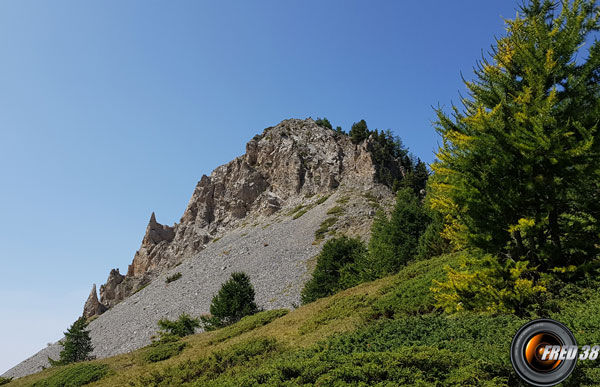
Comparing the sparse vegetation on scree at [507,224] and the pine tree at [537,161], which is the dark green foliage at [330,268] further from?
the pine tree at [537,161]

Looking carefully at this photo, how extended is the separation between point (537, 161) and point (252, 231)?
76070mm

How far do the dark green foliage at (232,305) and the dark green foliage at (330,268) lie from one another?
20.8 ft

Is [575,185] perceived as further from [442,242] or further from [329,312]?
[442,242]

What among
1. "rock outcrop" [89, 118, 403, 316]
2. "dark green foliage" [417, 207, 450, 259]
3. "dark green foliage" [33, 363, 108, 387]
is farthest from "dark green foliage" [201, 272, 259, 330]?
"rock outcrop" [89, 118, 403, 316]

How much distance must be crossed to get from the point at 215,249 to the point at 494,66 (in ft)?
245

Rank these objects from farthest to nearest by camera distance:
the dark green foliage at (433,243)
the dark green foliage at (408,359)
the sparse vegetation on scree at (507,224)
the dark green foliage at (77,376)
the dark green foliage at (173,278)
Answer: the dark green foliage at (173,278)
the dark green foliage at (433,243)
the dark green foliage at (77,376)
the sparse vegetation on scree at (507,224)
the dark green foliage at (408,359)

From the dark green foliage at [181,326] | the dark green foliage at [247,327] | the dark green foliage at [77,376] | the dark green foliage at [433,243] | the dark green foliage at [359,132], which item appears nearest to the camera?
the dark green foliage at [77,376]

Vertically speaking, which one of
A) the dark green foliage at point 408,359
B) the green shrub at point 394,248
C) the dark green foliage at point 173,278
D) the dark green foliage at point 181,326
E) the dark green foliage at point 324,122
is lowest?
the dark green foliage at point 408,359

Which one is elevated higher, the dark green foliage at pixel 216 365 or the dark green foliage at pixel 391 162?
the dark green foliage at pixel 391 162

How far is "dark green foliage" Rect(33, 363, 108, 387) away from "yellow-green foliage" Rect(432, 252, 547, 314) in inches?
757

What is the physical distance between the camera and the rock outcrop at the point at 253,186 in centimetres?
9212

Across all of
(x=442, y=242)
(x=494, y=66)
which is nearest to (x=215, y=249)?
(x=442, y=242)

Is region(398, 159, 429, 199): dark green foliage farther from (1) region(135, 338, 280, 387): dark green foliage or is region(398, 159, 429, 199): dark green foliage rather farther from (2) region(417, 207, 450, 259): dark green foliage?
(1) region(135, 338, 280, 387): dark green foliage

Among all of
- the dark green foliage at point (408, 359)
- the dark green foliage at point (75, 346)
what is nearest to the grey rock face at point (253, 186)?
the dark green foliage at point (75, 346)
